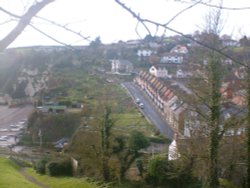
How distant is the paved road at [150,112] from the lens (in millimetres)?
23111

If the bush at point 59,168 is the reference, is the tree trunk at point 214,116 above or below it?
above

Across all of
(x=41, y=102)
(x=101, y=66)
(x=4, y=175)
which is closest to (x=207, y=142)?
(x=4, y=175)

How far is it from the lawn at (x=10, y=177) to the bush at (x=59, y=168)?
3.95ft

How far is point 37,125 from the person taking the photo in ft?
87.1

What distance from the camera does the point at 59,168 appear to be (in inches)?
672

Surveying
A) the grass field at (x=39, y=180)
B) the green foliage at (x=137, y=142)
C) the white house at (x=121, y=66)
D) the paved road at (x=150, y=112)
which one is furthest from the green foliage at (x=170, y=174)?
the white house at (x=121, y=66)

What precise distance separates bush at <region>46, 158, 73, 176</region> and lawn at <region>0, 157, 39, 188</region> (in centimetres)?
120

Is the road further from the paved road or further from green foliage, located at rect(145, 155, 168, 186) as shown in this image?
green foliage, located at rect(145, 155, 168, 186)

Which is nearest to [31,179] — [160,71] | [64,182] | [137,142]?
[64,182]

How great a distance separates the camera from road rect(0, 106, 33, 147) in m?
26.5

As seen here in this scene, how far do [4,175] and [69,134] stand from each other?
10.2 m

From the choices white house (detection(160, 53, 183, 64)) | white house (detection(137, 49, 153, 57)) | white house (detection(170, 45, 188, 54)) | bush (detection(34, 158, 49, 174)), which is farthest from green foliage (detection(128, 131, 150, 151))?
white house (detection(137, 49, 153, 57))

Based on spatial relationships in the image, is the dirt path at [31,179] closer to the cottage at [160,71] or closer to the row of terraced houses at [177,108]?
the row of terraced houses at [177,108]

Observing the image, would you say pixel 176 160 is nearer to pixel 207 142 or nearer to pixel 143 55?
pixel 207 142
